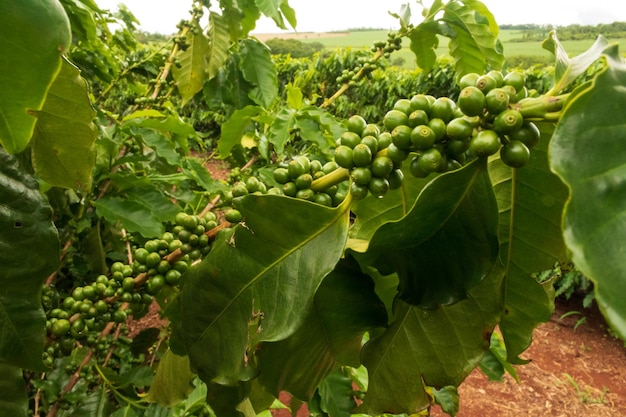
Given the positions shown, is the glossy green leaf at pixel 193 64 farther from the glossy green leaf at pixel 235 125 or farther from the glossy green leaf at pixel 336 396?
the glossy green leaf at pixel 336 396

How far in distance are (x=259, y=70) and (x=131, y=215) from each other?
1.03 meters

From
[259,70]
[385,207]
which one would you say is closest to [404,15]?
[259,70]

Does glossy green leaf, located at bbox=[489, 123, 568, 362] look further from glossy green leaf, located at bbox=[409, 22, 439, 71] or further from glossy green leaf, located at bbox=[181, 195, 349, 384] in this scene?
glossy green leaf, located at bbox=[409, 22, 439, 71]

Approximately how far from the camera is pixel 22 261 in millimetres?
844

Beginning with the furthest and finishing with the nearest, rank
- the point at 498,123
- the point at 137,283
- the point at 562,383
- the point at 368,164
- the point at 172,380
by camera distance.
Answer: the point at 562,383, the point at 172,380, the point at 137,283, the point at 368,164, the point at 498,123

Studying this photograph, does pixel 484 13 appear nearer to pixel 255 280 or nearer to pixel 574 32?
pixel 255 280

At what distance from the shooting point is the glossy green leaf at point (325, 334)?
770 mm

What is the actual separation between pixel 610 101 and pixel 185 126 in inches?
62.5

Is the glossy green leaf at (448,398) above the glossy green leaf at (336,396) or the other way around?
the other way around

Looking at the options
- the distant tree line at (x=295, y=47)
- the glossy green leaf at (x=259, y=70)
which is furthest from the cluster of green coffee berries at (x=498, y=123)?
the distant tree line at (x=295, y=47)

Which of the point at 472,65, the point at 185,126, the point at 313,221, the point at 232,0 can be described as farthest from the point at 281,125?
the point at 313,221

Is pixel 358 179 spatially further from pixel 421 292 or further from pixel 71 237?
pixel 71 237

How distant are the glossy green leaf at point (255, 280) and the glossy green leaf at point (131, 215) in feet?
2.61

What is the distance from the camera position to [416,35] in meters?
2.03
